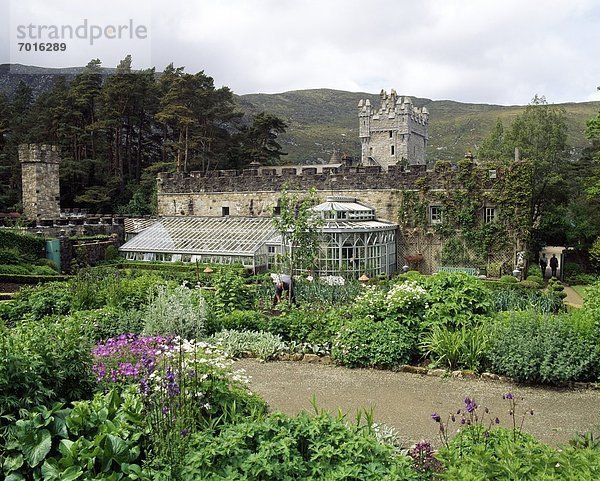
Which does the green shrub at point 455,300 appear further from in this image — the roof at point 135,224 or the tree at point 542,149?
the roof at point 135,224

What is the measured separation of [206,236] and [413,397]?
18.3m

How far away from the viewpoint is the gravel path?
5801 millimetres

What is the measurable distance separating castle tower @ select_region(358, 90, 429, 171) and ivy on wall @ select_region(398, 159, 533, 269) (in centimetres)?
2473

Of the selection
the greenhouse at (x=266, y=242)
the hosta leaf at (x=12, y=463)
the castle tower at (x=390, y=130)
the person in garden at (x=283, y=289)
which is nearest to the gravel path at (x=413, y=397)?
the hosta leaf at (x=12, y=463)

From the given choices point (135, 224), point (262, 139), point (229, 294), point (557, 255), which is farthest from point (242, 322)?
point (262, 139)

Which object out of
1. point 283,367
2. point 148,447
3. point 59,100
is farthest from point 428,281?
point 59,100

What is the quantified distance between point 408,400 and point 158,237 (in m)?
20.0

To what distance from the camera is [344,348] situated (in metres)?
8.33

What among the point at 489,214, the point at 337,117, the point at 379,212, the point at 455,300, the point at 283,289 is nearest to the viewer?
the point at 455,300

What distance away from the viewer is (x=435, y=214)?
2267cm

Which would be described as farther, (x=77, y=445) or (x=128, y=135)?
(x=128, y=135)

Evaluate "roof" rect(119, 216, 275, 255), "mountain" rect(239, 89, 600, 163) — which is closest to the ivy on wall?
"roof" rect(119, 216, 275, 255)

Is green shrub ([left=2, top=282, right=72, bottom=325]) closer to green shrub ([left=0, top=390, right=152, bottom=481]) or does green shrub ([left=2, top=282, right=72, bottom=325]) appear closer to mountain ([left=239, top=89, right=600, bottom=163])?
green shrub ([left=0, top=390, right=152, bottom=481])

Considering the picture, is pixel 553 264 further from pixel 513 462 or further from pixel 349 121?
pixel 349 121
